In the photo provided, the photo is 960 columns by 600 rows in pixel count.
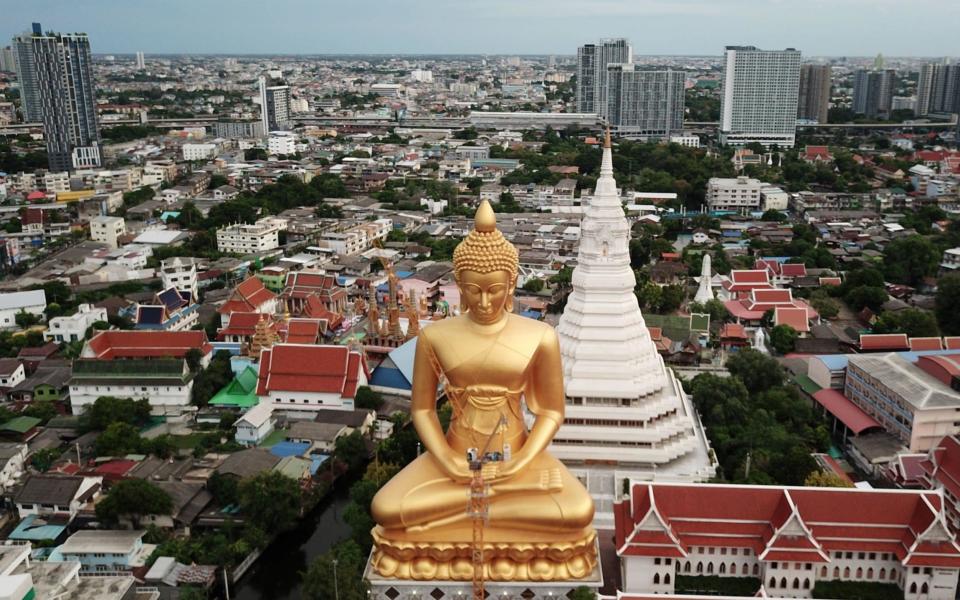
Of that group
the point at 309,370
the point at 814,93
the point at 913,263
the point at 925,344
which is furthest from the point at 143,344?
the point at 814,93

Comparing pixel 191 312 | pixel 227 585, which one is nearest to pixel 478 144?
pixel 191 312

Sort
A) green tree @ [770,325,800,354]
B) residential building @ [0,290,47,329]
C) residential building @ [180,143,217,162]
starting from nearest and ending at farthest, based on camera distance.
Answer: green tree @ [770,325,800,354], residential building @ [0,290,47,329], residential building @ [180,143,217,162]

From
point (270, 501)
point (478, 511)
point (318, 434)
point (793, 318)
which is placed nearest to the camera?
point (478, 511)

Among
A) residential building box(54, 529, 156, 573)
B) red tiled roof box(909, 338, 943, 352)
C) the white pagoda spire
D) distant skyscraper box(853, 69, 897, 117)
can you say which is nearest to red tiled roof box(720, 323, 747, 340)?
red tiled roof box(909, 338, 943, 352)

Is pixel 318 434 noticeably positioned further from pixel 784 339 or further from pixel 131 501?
pixel 784 339

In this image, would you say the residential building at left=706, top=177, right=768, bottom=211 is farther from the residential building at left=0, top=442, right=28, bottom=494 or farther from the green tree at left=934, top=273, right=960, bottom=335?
the residential building at left=0, top=442, right=28, bottom=494
